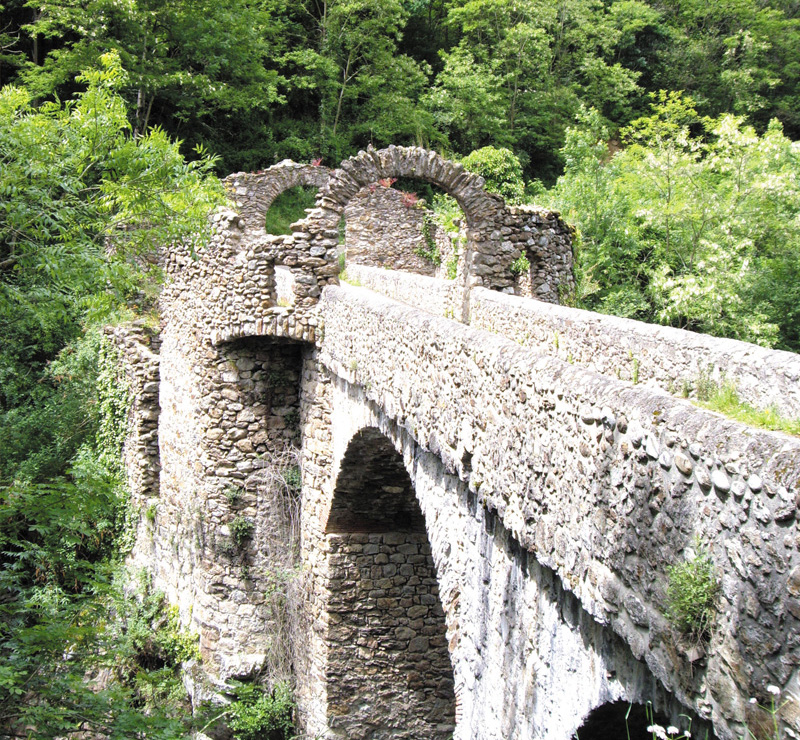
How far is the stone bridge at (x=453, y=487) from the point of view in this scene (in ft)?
9.05

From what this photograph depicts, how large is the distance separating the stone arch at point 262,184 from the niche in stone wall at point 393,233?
2.77 metres

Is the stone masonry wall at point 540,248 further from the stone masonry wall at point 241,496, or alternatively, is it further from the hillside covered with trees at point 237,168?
the stone masonry wall at point 241,496

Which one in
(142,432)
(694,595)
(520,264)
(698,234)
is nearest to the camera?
(694,595)

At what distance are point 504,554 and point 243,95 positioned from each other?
1942 centimetres

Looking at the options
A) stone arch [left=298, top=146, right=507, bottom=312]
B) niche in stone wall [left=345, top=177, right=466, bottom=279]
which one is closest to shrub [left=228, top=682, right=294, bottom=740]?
stone arch [left=298, top=146, right=507, bottom=312]

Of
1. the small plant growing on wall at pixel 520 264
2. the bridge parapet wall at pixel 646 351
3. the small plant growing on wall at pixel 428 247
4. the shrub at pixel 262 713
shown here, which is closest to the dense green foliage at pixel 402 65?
the small plant growing on wall at pixel 428 247

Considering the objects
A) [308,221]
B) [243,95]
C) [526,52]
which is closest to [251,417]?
[308,221]

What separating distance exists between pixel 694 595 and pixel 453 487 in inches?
115

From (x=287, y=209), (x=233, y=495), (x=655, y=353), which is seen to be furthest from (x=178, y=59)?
(x=655, y=353)

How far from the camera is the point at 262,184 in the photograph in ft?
54.7

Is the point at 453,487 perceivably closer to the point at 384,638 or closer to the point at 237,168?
the point at 384,638

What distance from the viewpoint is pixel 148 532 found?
14.0 meters

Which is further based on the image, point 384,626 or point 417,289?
point 417,289

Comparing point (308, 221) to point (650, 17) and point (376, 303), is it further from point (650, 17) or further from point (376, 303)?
point (650, 17)
